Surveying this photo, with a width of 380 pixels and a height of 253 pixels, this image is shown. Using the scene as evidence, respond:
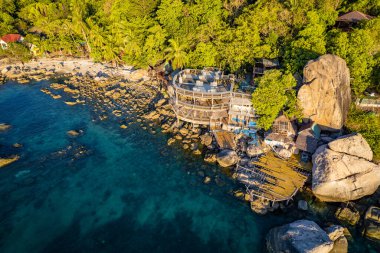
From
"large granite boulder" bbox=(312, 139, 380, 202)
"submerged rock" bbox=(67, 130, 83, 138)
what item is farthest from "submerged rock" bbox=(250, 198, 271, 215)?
"submerged rock" bbox=(67, 130, 83, 138)

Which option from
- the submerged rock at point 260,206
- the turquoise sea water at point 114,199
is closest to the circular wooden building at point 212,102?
the turquoise sea water at point 114,199

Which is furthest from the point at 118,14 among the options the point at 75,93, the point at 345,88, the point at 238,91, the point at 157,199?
the point at 345,88

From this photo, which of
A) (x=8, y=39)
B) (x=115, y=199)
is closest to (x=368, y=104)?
(x=115, y=199)

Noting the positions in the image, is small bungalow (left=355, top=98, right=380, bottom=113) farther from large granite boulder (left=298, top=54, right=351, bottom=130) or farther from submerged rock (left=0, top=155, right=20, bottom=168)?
submerged rock (left=0, top=155, right=20, bottom=168)

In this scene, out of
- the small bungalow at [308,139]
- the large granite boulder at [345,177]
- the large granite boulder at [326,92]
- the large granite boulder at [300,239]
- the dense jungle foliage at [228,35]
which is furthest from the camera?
the dense jungle foliage at [228,35]

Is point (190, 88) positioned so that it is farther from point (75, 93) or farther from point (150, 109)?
point (75, 93)

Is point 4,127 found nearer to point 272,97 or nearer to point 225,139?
point 225,139

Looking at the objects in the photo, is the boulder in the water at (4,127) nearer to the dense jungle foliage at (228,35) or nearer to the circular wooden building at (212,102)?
the dense jungle foliage at (228,35)
